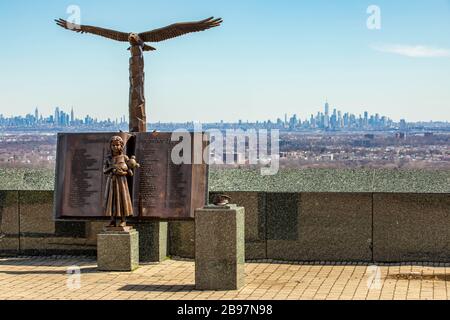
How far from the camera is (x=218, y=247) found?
14.6 m

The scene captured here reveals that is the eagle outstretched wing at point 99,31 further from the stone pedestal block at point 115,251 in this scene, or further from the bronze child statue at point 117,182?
the stone pedestal block at point 115,251

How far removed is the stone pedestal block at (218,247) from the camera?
14523 millimetres

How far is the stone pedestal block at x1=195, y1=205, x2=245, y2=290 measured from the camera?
14.5 m

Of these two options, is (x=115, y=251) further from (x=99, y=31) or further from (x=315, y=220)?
(x=99, y=31)

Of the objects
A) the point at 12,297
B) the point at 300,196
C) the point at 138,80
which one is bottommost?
the point at 12,297

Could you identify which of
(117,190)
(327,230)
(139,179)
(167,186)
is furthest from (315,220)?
(117,190)

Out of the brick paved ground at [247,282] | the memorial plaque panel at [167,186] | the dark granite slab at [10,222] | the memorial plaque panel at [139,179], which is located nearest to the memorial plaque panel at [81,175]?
the memorial plaque panel at [139,179]

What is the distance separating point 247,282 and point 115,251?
2459 mm

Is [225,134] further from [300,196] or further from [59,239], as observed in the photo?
[59,239]

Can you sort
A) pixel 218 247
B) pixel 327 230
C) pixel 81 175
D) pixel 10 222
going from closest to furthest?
pixel 218 247
pixel 327 230
pixel 81 175
pixel 10 222

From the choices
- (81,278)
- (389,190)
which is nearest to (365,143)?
(389,190)

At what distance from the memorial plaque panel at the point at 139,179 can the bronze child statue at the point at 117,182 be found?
0.43m

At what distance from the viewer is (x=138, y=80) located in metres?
18.5

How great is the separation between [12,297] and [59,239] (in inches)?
169
